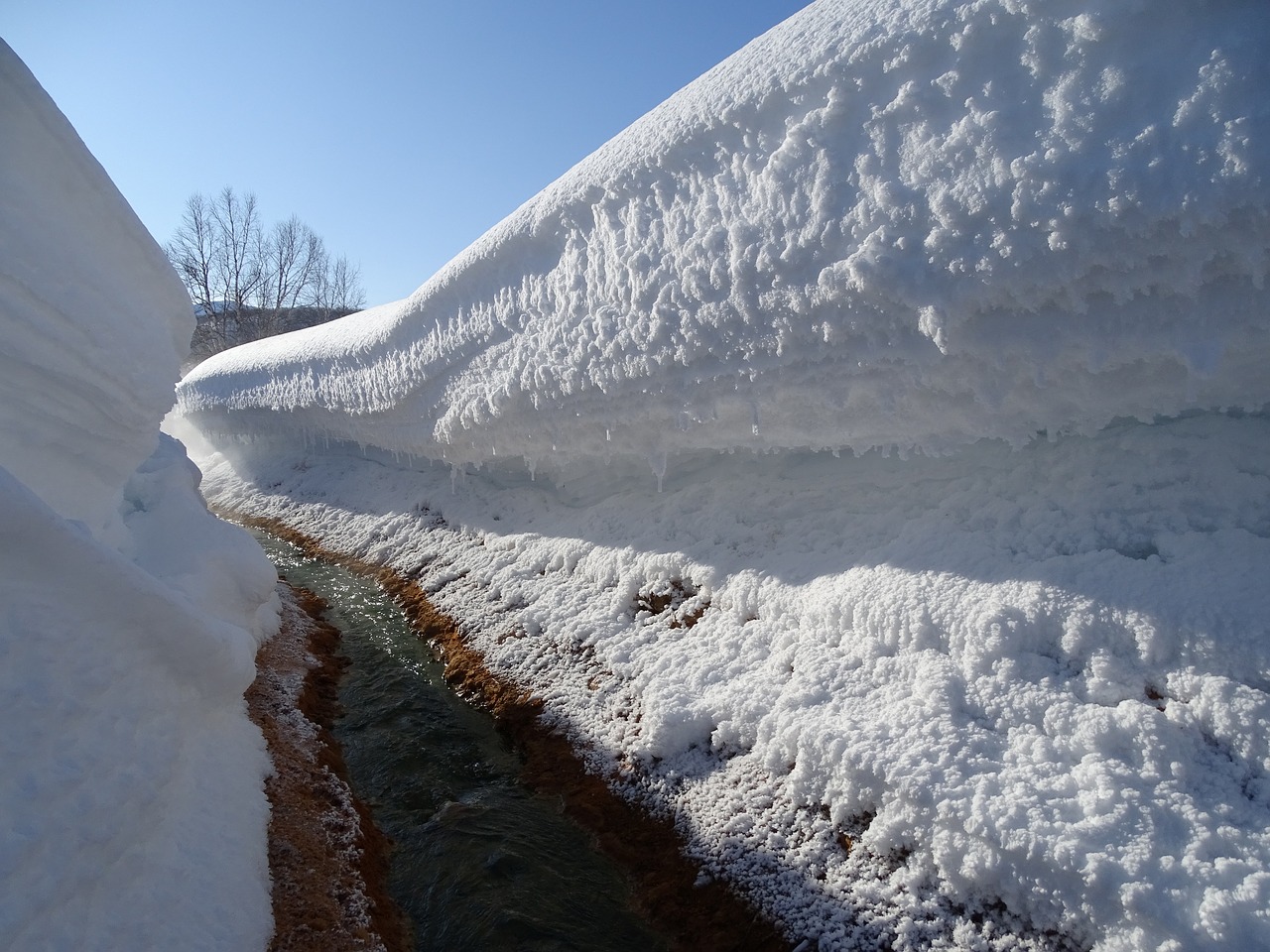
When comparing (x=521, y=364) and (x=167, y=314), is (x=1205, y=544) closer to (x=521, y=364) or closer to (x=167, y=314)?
(x=521, y=364)

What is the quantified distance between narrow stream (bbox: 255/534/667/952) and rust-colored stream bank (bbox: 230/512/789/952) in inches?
3.2

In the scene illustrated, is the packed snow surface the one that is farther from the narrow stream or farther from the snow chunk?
the snow chunk

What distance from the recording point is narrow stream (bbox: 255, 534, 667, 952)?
326 cm

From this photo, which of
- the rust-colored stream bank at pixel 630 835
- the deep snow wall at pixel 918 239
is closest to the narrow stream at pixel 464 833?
the rust-colored stream bank at pixel 630 835

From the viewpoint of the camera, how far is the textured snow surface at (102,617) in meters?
2.22

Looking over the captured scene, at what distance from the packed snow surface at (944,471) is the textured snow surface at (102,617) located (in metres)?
1.94

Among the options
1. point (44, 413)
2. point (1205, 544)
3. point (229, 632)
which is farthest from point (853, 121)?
point (44, 413)

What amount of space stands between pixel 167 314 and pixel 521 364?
2411 millimetres

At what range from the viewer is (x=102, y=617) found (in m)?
2.70

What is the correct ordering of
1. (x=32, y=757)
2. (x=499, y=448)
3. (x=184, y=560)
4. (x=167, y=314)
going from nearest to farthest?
1. (x=32, y=757)
2. (x=184, y=560)
3. (x=167, y=314)
4. (x=499, y=448)

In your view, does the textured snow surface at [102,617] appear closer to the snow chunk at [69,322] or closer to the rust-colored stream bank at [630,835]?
the snow chunk at [69,322]

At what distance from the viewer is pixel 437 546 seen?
743cm

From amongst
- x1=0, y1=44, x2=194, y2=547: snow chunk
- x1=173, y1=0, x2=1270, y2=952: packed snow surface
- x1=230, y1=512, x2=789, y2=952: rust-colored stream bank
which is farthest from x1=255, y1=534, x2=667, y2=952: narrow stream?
x1=0, y1=44, x2=194, y2=547: snow chunk

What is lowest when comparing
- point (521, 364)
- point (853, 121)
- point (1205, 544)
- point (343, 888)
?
point (343, 888)
